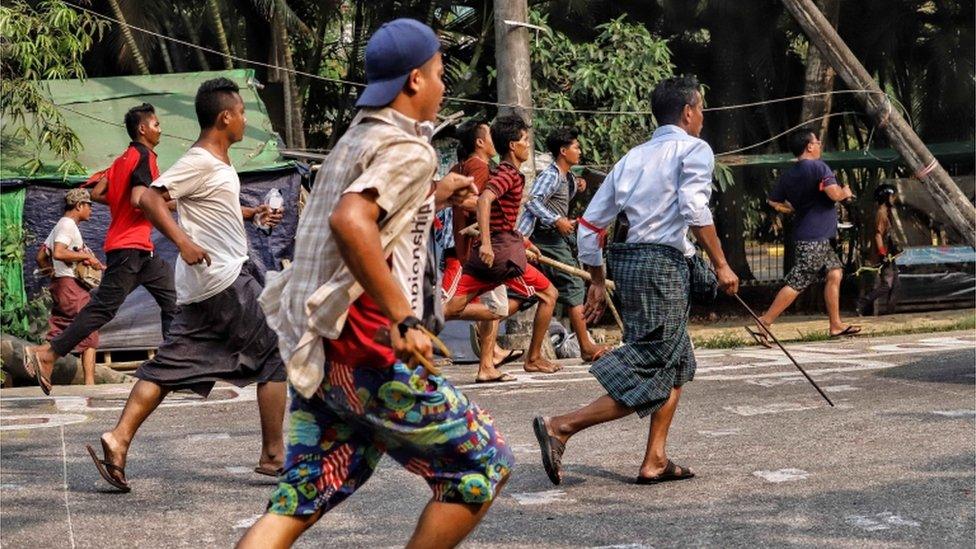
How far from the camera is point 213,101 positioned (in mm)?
6781

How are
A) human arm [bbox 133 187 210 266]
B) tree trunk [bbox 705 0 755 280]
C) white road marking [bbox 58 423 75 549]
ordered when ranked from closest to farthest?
white road marking [bbox 58 423 75 549] < human arm [bbox 133 187 210 266] < tree trunk [bbox 705 0 755 280]

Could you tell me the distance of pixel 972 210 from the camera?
533 inches

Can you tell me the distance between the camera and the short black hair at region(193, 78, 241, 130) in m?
6.78

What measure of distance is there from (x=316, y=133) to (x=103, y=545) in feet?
54.2

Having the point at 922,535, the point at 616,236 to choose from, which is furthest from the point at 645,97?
the point at 922,535

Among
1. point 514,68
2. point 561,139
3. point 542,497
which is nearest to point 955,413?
point 542,497

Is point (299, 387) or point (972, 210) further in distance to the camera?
point (972, 210)

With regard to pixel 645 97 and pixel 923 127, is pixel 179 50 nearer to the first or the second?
pixel 645 97

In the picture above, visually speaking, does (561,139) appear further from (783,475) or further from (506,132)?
(783,475)

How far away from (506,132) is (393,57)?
5999 mm

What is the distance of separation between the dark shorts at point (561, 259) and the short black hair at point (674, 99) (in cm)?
447

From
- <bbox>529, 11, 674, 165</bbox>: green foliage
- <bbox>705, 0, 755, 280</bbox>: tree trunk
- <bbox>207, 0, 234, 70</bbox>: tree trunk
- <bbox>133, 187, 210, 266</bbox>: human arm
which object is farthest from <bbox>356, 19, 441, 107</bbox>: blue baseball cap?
<bbox>705, 0, 755, 280</bbox>: tree trunk

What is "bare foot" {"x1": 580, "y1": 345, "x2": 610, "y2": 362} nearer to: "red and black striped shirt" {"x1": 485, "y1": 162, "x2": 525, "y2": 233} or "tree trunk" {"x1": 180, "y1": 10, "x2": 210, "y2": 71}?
"red and black striped shirt" {"x1": 485, "y1": 162, "x2": 525, "y2": 233}

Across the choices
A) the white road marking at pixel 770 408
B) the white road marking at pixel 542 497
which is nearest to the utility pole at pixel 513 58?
the white road marking at pixel 770 408
